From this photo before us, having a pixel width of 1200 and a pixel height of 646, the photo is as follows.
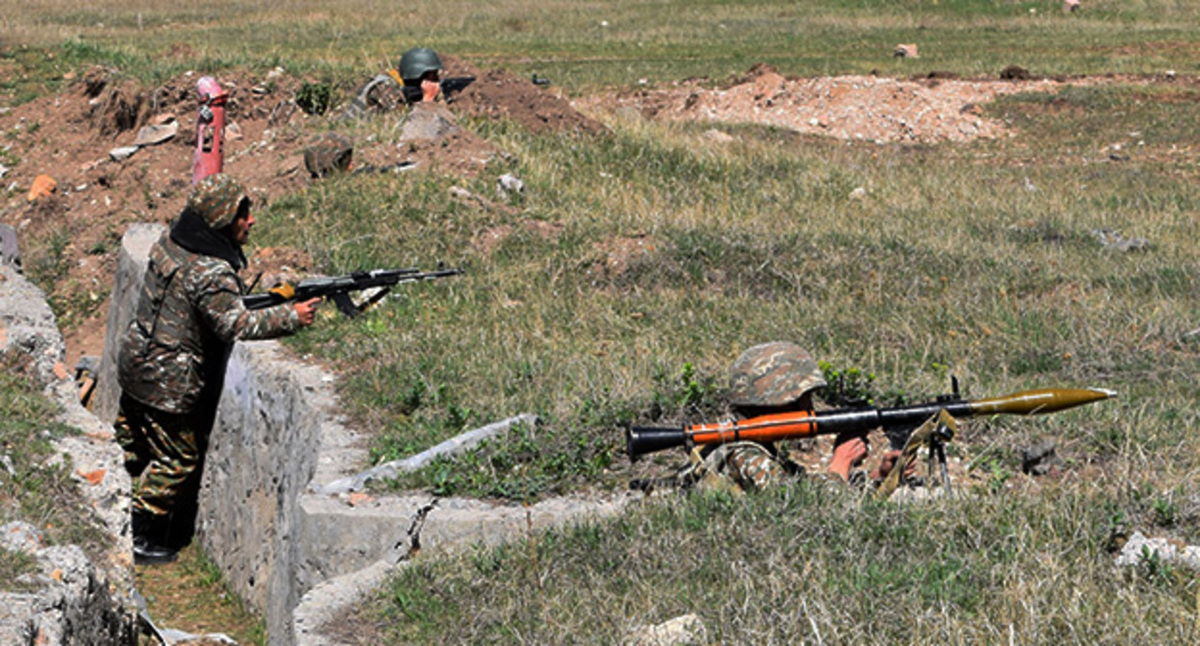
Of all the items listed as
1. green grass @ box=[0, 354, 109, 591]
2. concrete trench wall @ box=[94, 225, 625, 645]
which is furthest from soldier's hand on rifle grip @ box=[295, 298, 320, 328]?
green grass @ box=[0, 354, 109, 591]

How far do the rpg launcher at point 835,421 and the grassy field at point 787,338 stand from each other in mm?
230

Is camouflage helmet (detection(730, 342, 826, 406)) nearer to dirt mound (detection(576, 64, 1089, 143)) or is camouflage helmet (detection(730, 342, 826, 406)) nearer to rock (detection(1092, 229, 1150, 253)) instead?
rock (detection(1092, 229, 1150, 253))

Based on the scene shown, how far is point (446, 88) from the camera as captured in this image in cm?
1516

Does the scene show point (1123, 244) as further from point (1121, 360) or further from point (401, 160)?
point (401, 160)

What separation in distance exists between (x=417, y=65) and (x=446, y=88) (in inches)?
19.2

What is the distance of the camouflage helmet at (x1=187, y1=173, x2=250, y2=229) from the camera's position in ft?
24.0

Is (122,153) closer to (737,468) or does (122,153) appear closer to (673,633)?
(737,468)

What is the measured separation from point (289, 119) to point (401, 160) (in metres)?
2.36

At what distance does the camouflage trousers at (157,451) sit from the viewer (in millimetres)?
7844

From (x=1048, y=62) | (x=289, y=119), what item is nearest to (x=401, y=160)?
(x=289, y=119)

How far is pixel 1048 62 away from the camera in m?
26.4

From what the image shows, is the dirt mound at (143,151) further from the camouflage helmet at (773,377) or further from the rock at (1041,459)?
the rock at (1041,459)

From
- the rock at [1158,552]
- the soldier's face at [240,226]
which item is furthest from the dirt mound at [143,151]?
the rock at [1158,552]

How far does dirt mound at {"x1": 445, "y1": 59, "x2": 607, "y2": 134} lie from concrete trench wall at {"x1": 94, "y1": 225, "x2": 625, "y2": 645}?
18.4 ft
